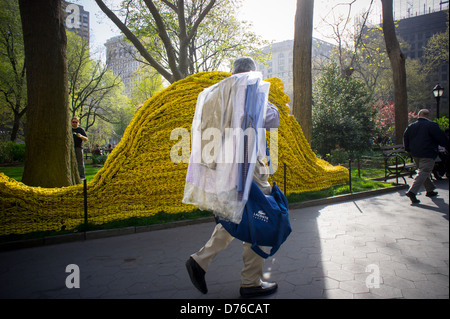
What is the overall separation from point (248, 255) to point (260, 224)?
49 centimetres

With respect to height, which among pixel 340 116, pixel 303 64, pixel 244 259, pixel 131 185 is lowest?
pixel 244 259

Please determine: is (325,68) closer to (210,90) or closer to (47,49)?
(47,49)

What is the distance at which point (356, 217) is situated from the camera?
597 centimetres

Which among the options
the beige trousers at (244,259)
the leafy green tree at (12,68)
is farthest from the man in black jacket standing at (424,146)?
the leafy green tree at (12,68)

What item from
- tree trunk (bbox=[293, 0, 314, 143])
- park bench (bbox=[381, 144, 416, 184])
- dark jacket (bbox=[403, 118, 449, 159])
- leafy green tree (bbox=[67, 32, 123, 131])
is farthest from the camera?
leafy green tree (bbox=[67, 32, 123, 131])

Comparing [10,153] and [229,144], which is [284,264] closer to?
[229,144]

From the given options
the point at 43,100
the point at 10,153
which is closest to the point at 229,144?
the point at 43,100

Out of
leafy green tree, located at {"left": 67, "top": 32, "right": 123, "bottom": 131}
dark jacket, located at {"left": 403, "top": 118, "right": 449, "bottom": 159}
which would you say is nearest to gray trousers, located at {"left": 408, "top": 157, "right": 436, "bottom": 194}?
dark jacket, located at {"left": 403, "top": 118, "right": 449, "bottom": 159}

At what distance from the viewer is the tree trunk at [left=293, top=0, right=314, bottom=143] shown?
980 cm

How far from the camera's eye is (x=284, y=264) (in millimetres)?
3787

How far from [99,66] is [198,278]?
34.6 metres

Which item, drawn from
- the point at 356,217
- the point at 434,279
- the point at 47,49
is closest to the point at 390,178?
the point at 356,217

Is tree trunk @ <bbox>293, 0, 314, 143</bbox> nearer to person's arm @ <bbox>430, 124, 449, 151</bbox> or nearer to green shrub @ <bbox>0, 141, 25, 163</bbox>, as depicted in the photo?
person's arm @ <bbox>430, 124, 449, 151</bbox>

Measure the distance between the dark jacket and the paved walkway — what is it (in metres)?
1.58
